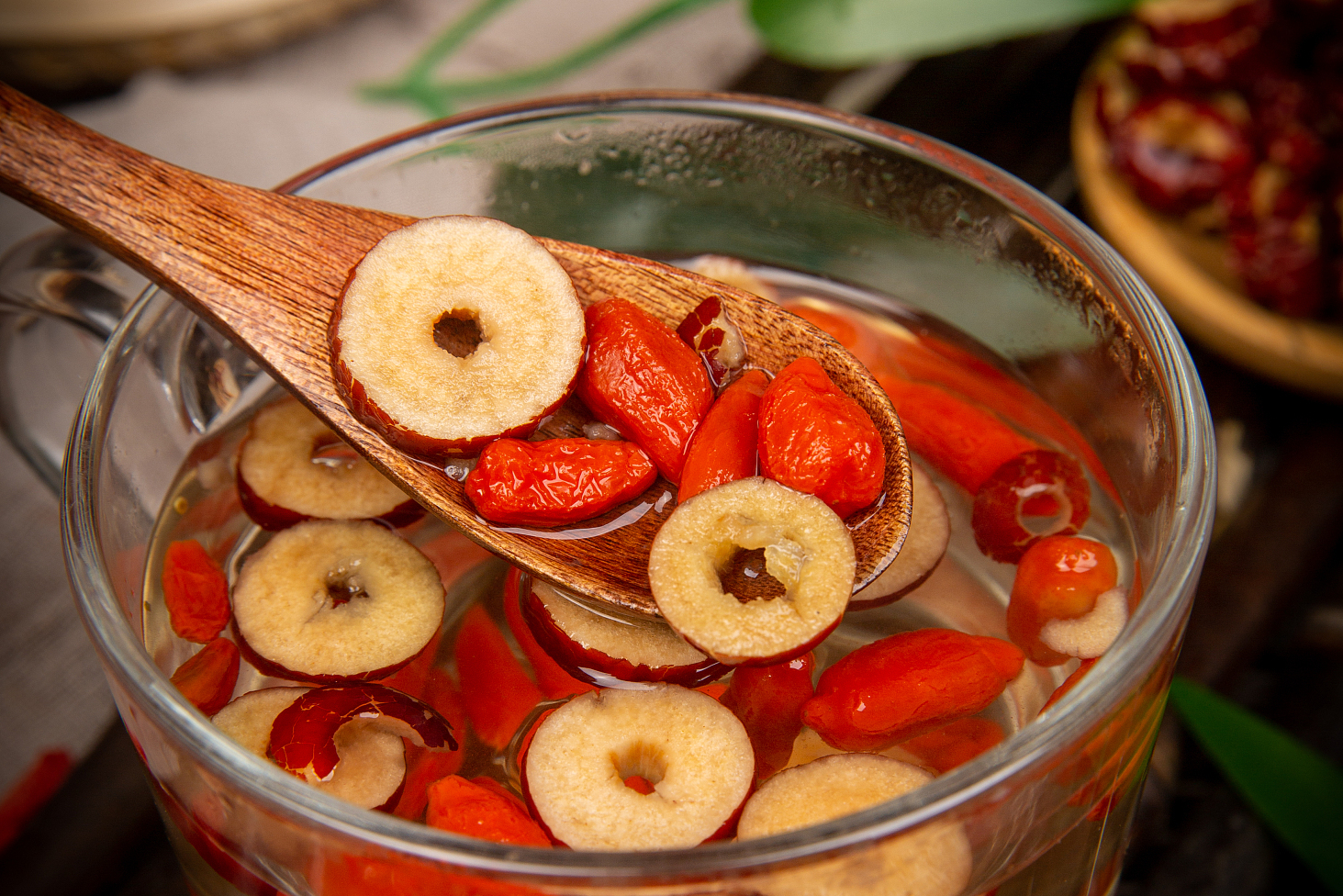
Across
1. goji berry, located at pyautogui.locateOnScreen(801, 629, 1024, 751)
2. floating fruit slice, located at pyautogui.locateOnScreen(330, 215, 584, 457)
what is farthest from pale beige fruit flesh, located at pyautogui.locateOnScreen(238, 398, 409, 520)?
goji berry, located at pyautogui.locateOnScreen(801, 629, 1024, 751)

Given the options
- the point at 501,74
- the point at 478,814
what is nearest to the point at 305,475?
the point at 478,814

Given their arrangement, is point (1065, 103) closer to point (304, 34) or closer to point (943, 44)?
point (943, 44)

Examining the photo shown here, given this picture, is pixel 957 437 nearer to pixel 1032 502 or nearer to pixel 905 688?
pixel 1032 502

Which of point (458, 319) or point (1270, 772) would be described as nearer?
point (458, 319)

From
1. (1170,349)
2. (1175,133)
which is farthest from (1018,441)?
(1175,133)

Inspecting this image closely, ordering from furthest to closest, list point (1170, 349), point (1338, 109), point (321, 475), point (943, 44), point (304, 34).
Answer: point (304, 34) < point (1338, 109) < point (943, 44) < point (321, 475) < point (1170, 349)

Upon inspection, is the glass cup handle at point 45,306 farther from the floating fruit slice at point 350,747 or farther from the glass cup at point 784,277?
the floating fruit slice at point 350,747
